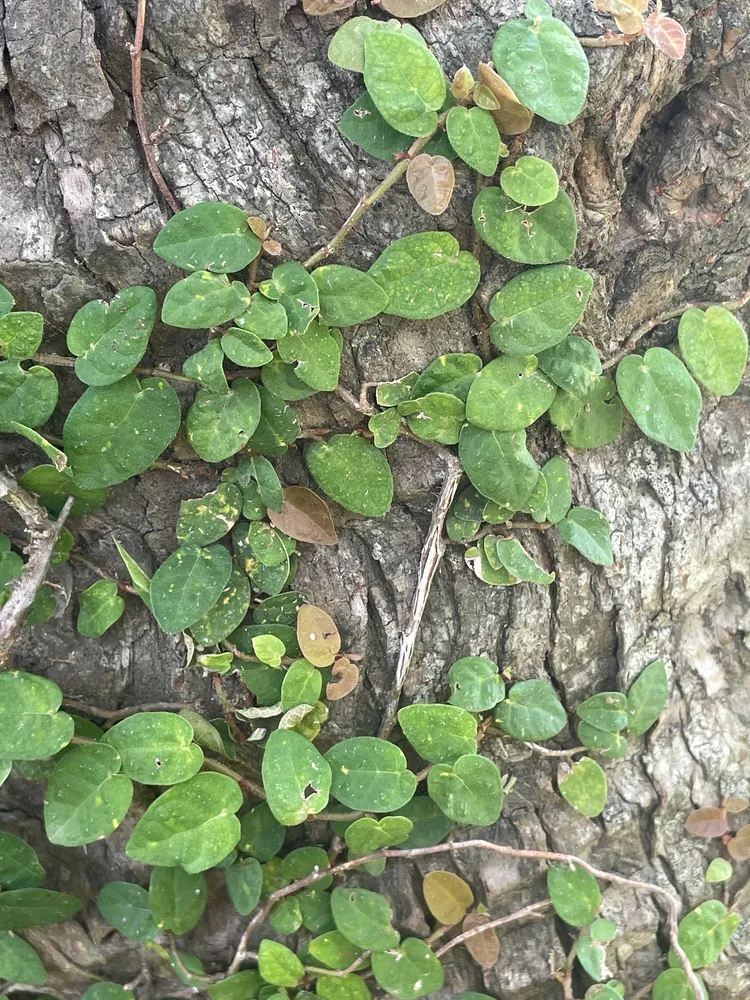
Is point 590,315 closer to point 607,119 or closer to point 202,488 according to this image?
point 607,119

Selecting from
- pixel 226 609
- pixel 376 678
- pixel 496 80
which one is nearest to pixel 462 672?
pixel 376 678

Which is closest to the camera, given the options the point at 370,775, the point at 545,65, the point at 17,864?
the point at 545,65

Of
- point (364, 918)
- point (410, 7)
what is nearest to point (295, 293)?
point (410, 7)

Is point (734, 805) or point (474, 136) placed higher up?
point (474, 136)

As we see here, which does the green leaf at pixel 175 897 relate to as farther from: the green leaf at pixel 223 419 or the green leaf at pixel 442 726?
the green leaf at pixel 223 419

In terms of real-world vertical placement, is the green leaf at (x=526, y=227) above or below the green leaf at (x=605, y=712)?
above

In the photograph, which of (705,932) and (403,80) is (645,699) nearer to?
(705,932)

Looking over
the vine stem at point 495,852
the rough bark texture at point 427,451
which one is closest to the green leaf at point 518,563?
the rough bark texture at point 427,451
